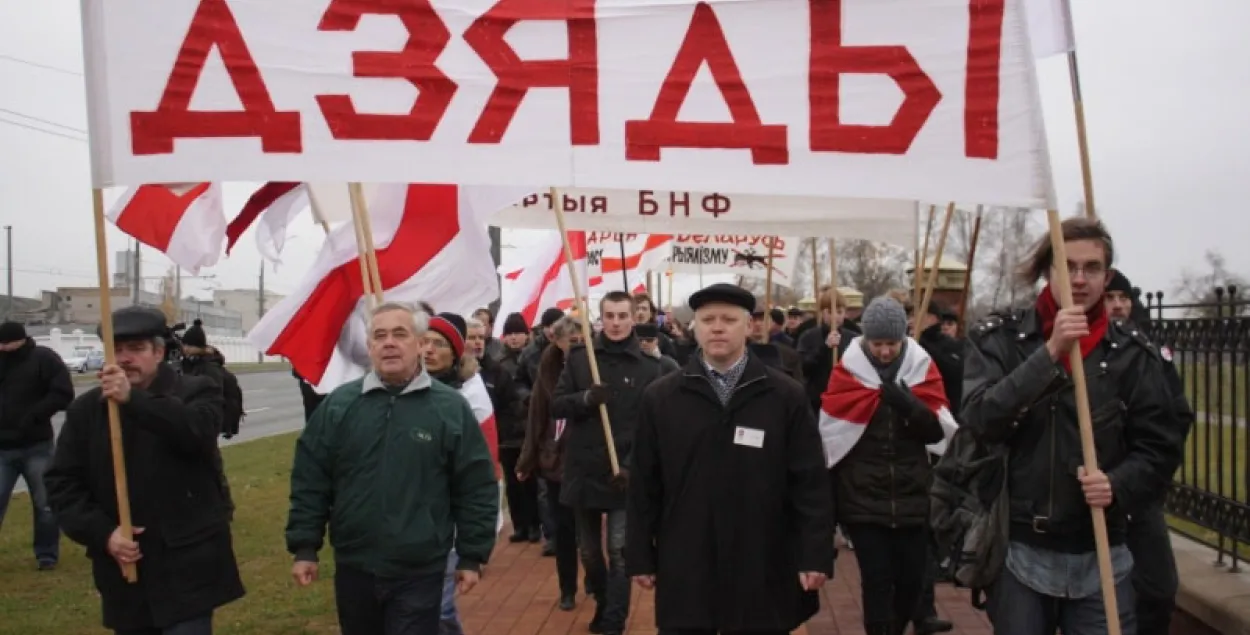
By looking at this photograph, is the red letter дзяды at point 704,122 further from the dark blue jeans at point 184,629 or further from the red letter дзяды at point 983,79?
the dark blue jeans at point 184,629

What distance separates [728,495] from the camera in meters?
4.58

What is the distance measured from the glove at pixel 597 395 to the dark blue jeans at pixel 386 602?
8.07 ft

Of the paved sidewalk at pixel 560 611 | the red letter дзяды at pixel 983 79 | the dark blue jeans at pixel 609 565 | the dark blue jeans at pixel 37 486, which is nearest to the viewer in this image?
the red letter дзяды at pixel 983 79

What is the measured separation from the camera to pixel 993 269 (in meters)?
52.8

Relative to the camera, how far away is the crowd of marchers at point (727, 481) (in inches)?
155

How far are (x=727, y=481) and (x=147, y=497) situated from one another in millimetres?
2142

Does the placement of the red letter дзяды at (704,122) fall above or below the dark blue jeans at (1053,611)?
above

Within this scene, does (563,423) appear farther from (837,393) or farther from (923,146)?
(923,146)

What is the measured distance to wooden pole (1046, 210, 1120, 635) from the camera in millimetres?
3688

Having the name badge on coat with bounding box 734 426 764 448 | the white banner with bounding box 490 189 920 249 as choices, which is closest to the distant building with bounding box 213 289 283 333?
the white banner with bounding box 490 189 920 249

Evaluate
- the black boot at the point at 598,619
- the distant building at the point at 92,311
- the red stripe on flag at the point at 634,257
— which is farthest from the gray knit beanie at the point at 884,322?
the distant building at the point at 92,311

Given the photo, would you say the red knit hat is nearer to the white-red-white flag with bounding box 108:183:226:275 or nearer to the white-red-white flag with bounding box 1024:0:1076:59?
the white-red-white flag with bounding box 108:183:226:275

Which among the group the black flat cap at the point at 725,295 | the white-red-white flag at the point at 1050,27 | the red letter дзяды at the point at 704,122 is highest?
the white-red-white flag at the point at 1050,27

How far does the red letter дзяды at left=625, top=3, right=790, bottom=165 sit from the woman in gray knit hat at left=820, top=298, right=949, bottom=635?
177 centimetres
